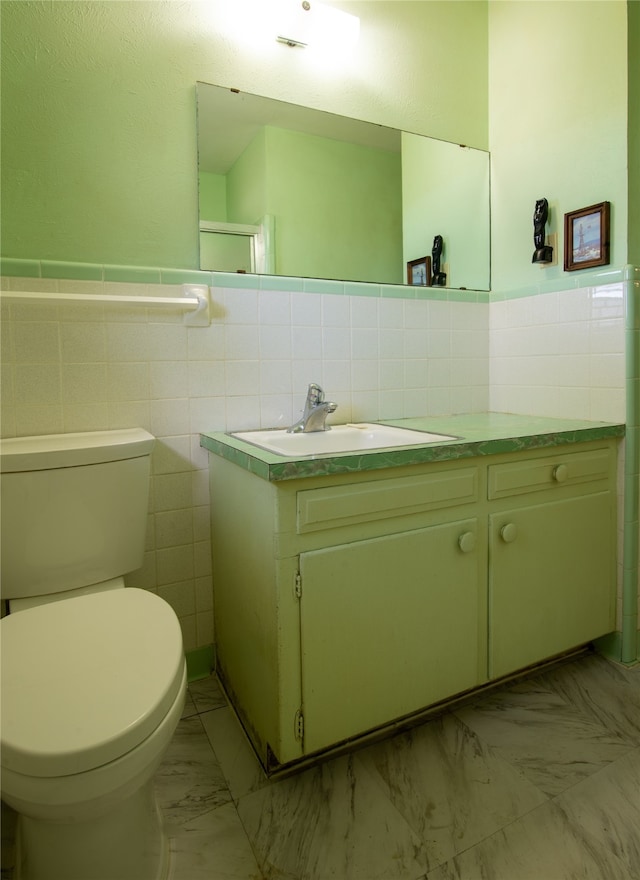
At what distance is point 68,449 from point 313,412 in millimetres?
710

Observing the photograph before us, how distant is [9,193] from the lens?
1330mm

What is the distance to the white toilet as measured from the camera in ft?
2.51

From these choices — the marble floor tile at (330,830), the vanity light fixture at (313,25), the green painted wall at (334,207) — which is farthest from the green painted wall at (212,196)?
the marble floor tile at (330,830)

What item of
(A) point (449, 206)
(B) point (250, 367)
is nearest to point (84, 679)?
(B) point (250, 367)

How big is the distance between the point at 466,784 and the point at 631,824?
0.34 metres

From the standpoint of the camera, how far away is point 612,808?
3.75 feet

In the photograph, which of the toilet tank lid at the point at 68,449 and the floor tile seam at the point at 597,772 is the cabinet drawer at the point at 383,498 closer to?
the toilet tank lid at the point at 68,449

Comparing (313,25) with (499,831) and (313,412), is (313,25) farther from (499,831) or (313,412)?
(499,831)

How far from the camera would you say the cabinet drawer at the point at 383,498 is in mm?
1136

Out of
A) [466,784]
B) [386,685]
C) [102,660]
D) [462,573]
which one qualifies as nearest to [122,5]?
[102,660]

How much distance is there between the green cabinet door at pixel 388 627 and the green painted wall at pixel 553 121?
3.66 ft

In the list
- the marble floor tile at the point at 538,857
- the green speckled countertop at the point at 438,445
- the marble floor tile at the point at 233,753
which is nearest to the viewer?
the marble floor tile at the point at 538,857

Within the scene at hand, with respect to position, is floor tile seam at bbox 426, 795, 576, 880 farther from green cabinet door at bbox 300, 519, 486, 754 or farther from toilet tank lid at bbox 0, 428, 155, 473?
toilet tank lid at bbox 0, 428, 155, 473

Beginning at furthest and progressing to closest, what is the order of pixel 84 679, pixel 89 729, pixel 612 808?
1. pixel 612 808
2. pixel 84 679
3. pixel 89 729
